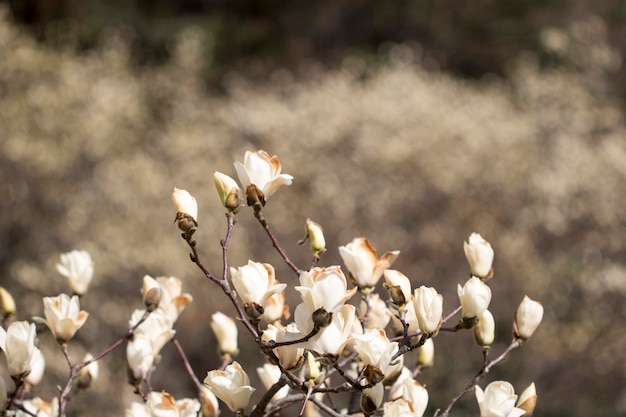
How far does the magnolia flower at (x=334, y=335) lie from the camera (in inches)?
33.4

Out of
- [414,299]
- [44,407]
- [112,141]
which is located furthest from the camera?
[112,141]

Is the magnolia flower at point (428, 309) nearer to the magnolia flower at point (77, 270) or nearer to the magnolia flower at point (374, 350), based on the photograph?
the magnolia flower at point (374, 350)

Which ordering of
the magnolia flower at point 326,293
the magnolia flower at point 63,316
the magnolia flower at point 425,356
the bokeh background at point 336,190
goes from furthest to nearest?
1. the bokeh background at point 336,190
2. the magnolia flower at point 425,356
3. the magnolia flower at point 63,316
4. the magnolia flower at point 326,293

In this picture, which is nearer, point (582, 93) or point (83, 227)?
point (83, 227)

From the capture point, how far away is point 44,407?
1.07 meters

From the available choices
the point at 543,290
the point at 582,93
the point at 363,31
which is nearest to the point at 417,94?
the point at 582,93

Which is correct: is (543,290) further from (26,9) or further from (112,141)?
(26,9)

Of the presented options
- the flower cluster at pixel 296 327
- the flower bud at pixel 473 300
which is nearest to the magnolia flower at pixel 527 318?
the flower cluster at pixel 296 327

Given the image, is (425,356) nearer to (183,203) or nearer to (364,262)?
(364,262)

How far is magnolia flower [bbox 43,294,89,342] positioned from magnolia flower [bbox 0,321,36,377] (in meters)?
0.09

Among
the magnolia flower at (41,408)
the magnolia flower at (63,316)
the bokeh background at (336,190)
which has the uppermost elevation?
the magnolia flower at (63,316)

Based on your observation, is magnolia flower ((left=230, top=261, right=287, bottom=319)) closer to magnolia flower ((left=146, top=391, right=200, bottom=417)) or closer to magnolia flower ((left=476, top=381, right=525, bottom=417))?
magnolia flower ((left=146, top=391, right=200, bottom=417))

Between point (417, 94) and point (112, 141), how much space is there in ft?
9.12

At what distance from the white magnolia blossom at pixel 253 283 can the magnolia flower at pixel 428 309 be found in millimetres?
170
